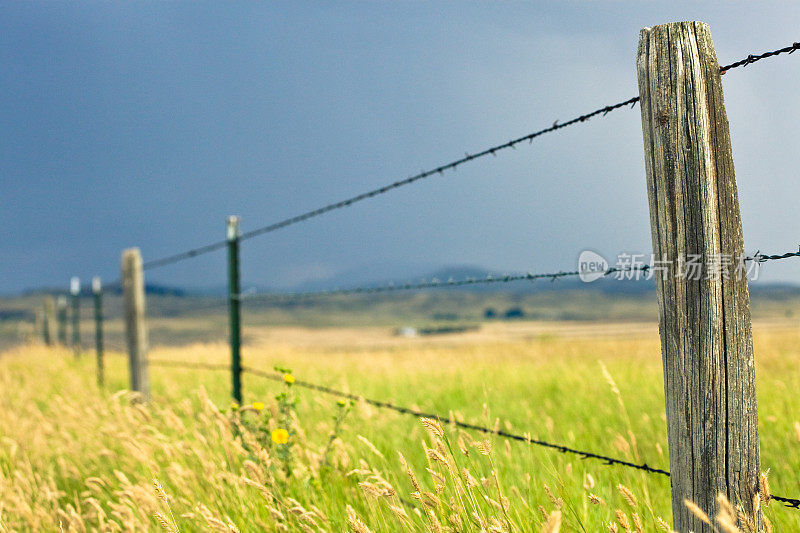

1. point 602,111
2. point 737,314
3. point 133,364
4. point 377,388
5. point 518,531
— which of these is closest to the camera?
point 737,314

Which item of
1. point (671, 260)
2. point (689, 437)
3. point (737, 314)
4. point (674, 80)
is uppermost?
point (674, 80)

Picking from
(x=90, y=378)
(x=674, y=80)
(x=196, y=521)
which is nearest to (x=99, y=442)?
(x=196, y=521)

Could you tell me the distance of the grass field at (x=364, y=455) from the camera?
242cm

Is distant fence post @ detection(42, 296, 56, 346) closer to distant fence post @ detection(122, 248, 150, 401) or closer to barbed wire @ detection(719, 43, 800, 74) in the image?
distant fence post @ detection(122, 248, 150, 401)

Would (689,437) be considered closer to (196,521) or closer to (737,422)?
(737,422)

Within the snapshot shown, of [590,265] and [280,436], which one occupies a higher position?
[590,265]

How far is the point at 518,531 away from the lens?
2094 mm

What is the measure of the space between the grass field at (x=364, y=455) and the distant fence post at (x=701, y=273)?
0.25 m

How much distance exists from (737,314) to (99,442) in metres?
4.16

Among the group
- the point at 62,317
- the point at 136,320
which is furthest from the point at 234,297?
the point at 62,317

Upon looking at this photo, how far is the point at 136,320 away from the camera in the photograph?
6992 millimetres

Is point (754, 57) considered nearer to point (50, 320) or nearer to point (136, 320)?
point (136, 320)

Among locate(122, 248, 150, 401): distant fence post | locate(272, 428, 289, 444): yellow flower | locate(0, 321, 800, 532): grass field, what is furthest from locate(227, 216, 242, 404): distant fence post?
locate(122, 248, 150, 401): distant fence post

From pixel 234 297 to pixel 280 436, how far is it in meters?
2.03
